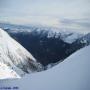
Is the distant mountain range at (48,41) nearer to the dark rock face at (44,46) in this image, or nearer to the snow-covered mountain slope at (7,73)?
the dark rock face at (44,46)

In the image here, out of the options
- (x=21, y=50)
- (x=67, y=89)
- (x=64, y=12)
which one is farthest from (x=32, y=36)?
(x=67, y=89)

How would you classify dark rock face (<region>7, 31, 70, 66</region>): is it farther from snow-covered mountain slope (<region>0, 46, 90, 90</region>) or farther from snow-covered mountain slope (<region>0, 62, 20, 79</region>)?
snow-covered mountain slope (<region>0, 62, 20, 79</region>)

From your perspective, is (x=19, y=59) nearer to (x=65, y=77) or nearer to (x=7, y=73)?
(x=7, y=73)

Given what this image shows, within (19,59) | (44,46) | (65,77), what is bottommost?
(65,77)

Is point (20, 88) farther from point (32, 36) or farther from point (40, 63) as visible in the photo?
point (32, 36)

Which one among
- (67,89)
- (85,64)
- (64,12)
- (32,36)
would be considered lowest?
(67,89)

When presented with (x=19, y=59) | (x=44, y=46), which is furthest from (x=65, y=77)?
(x=19, y=59)

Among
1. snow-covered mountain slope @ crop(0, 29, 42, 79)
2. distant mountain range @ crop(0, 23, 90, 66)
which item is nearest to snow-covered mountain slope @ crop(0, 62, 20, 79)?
snow-covered mountain slope @ crop(0, 29, 42, 79)

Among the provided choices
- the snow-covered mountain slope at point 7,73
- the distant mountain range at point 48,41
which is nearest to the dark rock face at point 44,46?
the distant mountain range at point 48,41
